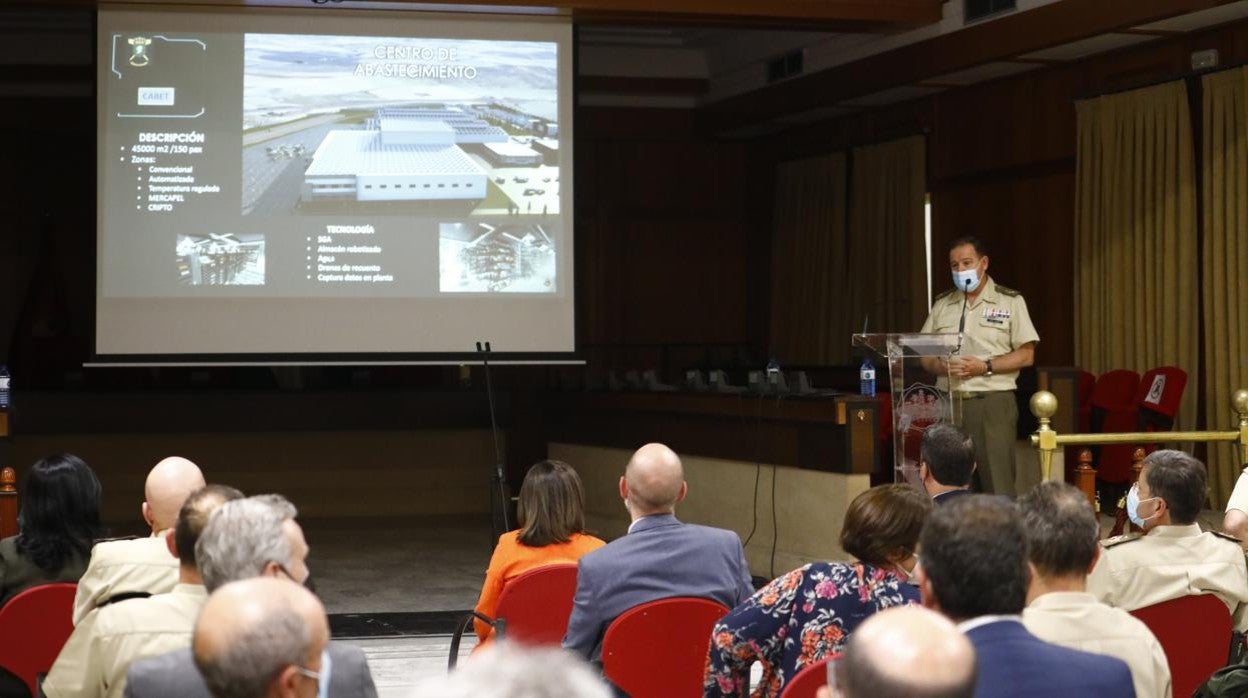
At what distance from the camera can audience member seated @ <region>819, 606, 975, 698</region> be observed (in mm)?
1465

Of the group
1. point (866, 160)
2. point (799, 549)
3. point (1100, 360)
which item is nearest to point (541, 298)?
point (799, 549)

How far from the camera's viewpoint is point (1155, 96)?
952 centimetres

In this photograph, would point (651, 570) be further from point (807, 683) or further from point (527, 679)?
point (527, 679)

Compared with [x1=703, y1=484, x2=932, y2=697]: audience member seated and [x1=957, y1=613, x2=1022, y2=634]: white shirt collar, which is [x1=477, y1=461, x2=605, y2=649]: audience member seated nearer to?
[x1=703, y1=484, x2=932, y2=697]: audience member seated

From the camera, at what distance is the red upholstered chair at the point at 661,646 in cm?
319

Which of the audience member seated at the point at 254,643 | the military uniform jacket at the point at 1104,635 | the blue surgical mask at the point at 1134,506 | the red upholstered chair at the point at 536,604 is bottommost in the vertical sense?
the red upholstered chair at the point at 536,604

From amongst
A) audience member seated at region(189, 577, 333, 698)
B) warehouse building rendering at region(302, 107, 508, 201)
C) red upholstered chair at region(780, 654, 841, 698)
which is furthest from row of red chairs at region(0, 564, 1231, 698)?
warehouse building rendering at region(302, 107, 508, 201)

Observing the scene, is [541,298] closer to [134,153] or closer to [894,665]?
[134,153]

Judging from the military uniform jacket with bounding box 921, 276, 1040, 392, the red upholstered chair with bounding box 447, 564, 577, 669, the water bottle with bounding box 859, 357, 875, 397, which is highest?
the military uniform jacket with bounding box 921, 276, 1040, 392

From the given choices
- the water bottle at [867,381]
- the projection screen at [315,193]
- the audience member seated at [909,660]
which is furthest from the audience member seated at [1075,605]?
the projection screen at [315,193]

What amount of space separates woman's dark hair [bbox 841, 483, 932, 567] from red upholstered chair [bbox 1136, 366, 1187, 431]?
241 inches

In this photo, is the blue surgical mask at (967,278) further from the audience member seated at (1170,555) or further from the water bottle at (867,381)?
the audience member seated at (1170,555)

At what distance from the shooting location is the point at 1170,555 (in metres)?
3.57

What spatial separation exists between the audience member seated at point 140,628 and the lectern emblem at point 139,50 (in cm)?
560
